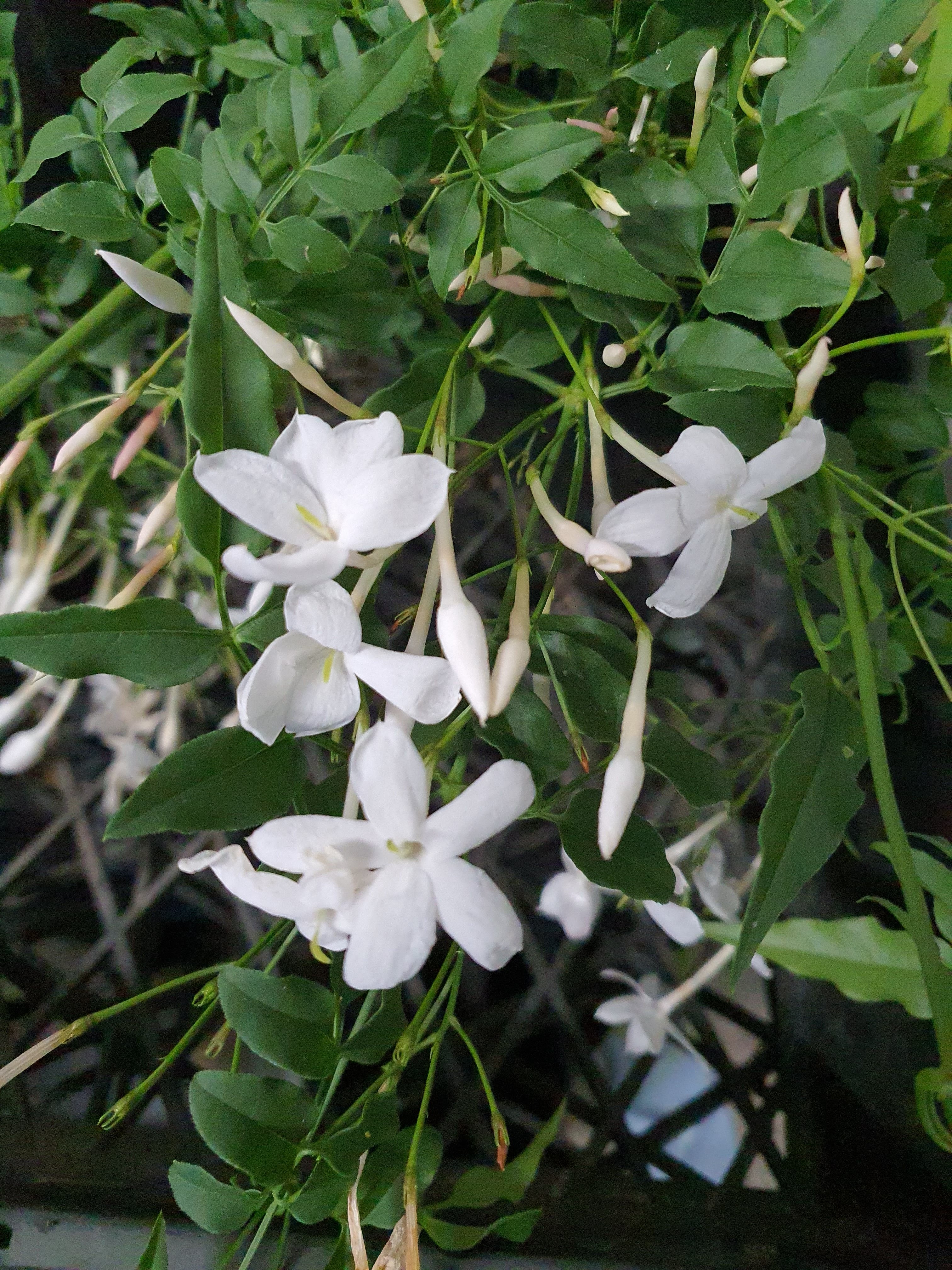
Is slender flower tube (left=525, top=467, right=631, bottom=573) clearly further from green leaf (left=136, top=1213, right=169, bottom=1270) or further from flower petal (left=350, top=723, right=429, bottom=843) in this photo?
green leaf (left=136, top=1213, right=169, bottom=1270)

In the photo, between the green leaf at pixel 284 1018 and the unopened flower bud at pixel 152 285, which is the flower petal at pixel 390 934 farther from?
the unopened flower bud at pixel 152 285

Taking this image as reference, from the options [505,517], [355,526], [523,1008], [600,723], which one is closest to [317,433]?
[355,526]

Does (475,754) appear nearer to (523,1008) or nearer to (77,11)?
(523,1008)

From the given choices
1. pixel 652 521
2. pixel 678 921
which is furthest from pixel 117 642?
pixel 678 921

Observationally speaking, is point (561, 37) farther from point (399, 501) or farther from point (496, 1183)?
point (496, 1183)

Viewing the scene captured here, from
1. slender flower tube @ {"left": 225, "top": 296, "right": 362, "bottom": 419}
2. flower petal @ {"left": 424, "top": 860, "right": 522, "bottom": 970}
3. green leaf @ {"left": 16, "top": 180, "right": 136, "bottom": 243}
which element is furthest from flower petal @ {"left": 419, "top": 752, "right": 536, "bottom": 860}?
green leaf @ {"left": 16, "top": 180, "right": 136, "bottom": 243}

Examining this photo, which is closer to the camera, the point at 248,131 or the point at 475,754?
the point at 248,131
